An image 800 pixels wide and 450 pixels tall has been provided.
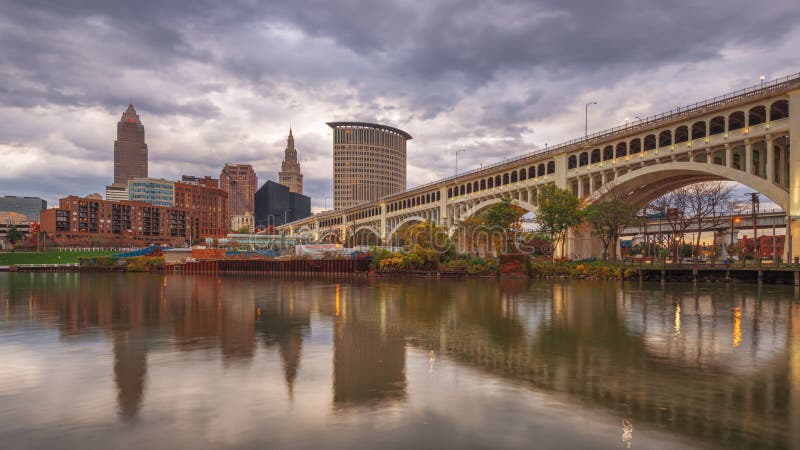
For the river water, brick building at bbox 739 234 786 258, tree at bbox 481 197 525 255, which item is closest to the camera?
the river water

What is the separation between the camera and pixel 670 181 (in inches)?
2680

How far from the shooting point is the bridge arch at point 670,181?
163 ft

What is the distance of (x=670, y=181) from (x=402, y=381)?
69.9 metres

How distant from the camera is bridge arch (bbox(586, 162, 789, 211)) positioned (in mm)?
49812

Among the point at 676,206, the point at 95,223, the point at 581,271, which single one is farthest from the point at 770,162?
the point at 95,223

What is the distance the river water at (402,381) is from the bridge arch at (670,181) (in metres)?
32.3

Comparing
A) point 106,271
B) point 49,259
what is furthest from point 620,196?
point 49,259

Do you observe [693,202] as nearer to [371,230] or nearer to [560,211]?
[560,211]

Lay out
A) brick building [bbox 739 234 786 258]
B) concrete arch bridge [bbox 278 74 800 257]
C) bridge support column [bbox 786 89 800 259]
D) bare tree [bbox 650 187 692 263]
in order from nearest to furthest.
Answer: bridge support column [bbox 786 89 800 259], concrete arch bridge [bbox 278 74 800 257], bare tree [bbox 650 187 692 263], brick building [bbox 739 234 786 258]

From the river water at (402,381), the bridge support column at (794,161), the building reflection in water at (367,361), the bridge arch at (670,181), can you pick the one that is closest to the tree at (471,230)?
the bridge arch at (670,181)

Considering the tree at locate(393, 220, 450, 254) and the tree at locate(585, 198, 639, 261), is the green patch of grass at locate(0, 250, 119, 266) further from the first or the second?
the tree at locate(585, 198, 639, 261)

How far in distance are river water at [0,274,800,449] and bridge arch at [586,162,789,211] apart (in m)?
32.3

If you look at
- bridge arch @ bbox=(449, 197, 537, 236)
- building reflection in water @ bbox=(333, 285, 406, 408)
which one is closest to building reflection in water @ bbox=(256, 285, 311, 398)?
building reflection in water @ bbox=(333, 285, 406, 408)

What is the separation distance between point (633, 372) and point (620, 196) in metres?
62.1
